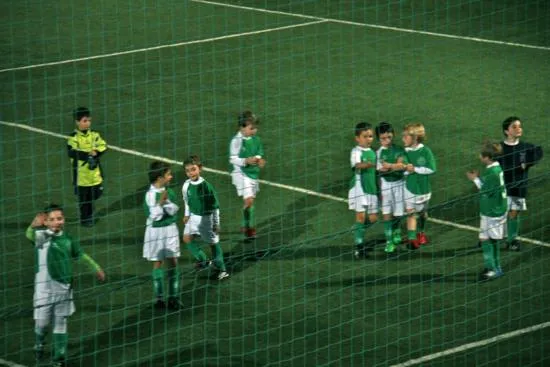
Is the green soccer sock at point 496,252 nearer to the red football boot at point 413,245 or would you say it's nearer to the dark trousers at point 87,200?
the red football boot at point 413,245

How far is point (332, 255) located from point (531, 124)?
5819 mm

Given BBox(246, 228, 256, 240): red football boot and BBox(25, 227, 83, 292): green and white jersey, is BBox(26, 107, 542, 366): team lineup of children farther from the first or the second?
BBox(25, 227, 83, 292): green and white jersey

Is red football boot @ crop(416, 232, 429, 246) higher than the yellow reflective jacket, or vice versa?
the yellow reflective jacket

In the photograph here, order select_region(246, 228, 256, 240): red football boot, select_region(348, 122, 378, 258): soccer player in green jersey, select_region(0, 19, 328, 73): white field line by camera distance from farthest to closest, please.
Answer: select_region(0, 19, 328, 73): white field line, select_region(246, 228, 256, 240): red football boot, select_region(348, 122, 378, 258): soccer player in green jersey

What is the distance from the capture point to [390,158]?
560 inches

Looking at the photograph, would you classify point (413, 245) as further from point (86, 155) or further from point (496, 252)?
point (86, 155)

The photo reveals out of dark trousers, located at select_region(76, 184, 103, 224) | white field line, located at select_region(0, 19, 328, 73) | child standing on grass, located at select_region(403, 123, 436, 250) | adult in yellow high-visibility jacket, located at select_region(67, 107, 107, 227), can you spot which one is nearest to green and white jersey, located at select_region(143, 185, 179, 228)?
adult in yellow high-visibility jacket, located at select_region(67, 107, 107, 227)

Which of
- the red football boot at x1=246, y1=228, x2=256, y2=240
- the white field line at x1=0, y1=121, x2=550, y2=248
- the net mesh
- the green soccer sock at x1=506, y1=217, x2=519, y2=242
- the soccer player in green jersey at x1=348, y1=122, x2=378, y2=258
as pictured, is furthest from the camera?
the white field line at x1=0, y1=121, x2=550, y2=248

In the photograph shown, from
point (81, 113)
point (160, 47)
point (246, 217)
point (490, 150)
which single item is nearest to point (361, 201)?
point (246, 217)

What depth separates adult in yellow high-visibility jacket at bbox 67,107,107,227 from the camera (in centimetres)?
1501

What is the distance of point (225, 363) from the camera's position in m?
11.7

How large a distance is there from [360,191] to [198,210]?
1900 millimetres

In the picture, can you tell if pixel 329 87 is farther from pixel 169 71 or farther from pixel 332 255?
pixel 332 255

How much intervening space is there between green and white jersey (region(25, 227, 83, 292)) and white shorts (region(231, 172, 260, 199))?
323 centimetres
